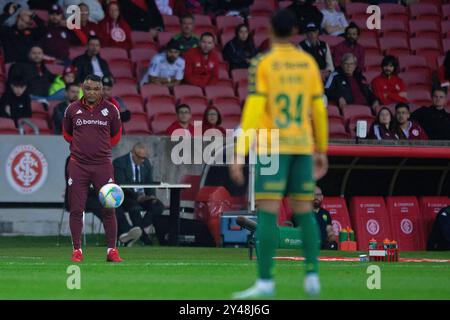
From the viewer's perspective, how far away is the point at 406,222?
18656 mm

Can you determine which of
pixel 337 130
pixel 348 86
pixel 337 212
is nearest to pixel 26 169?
pixel 337 212

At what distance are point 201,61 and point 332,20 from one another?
11.5 feet

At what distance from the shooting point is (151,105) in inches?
837

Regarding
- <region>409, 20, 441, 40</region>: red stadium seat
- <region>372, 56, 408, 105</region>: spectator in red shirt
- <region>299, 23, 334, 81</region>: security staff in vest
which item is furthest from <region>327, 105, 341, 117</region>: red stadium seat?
<region>409, 20, 441, 40</region>: red stadium seat

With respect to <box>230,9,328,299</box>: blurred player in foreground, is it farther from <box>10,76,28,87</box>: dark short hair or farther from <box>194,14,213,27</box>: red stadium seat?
<box>194,14,213,27</box>: red stadium seat

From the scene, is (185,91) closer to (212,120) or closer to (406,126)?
(212,120)

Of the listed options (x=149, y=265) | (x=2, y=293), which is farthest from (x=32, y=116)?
(x=2, y=293)

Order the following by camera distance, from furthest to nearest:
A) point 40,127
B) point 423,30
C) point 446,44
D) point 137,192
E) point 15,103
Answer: point 423,30
point 446,44
point 40,127
point 15,103
point 137,192

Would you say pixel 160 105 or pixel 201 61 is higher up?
pixel 201 61

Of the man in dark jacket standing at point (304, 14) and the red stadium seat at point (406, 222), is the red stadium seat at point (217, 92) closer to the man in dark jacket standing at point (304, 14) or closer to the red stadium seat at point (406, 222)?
the man in dark jacket standing at point (304, 14)

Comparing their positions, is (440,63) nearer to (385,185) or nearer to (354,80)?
(354,80)

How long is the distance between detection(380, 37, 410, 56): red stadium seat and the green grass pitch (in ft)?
27.5

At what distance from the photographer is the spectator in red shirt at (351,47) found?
23047mm

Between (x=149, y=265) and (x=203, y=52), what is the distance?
29.2ft
